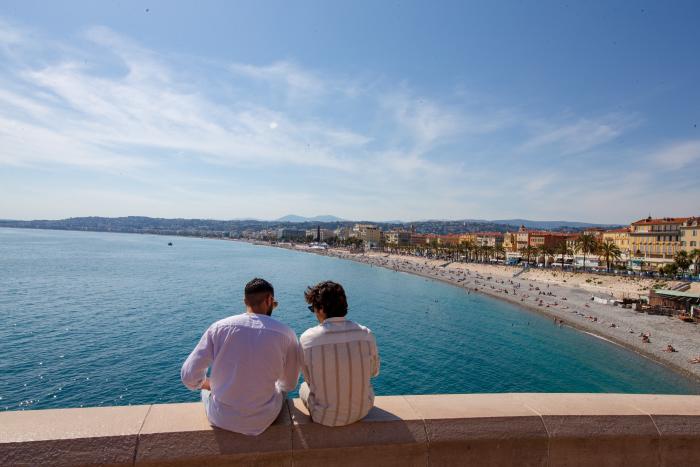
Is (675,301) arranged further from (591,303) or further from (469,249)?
(469,249)

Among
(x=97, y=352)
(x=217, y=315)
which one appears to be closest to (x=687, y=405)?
(x=97, y=352)

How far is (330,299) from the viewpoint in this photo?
2830 millimetres

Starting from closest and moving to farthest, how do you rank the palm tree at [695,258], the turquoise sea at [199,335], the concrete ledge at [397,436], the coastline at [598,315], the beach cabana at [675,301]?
the concrete ledge at [397,436], the turquoise sea at [199,335], the coastline at [598,315], the beach cabana at [675,301], the palm tree at [695,258]

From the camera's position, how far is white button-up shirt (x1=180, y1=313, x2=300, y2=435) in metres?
2.42

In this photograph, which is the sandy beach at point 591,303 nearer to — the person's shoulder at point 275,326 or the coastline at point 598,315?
the coastline at point 598,315

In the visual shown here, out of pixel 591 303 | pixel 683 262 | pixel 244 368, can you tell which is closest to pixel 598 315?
pixel 591 303

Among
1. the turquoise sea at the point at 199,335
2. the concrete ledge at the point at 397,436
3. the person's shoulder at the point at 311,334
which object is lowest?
the turquoise sea at the point at 199,335

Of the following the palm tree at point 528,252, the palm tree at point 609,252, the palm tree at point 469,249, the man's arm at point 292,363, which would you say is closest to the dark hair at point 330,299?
the man's arm at point 292,363

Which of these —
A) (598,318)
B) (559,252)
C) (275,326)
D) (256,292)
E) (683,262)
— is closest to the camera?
(275,326)

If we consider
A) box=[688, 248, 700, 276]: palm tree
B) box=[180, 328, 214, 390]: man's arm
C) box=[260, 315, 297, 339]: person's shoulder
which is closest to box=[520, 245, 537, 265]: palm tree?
box=[688, 248, 700, 276]: palm tree

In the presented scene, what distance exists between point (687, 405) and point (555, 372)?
85.5ft

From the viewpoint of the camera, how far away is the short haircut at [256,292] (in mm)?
2771

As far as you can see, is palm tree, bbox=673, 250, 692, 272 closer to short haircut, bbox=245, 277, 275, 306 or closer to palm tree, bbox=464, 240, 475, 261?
palm tree, bbox=464, 240, 475, 261

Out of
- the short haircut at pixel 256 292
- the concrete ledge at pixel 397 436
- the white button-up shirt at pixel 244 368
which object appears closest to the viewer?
the concrete ledge at pixel 397 436
